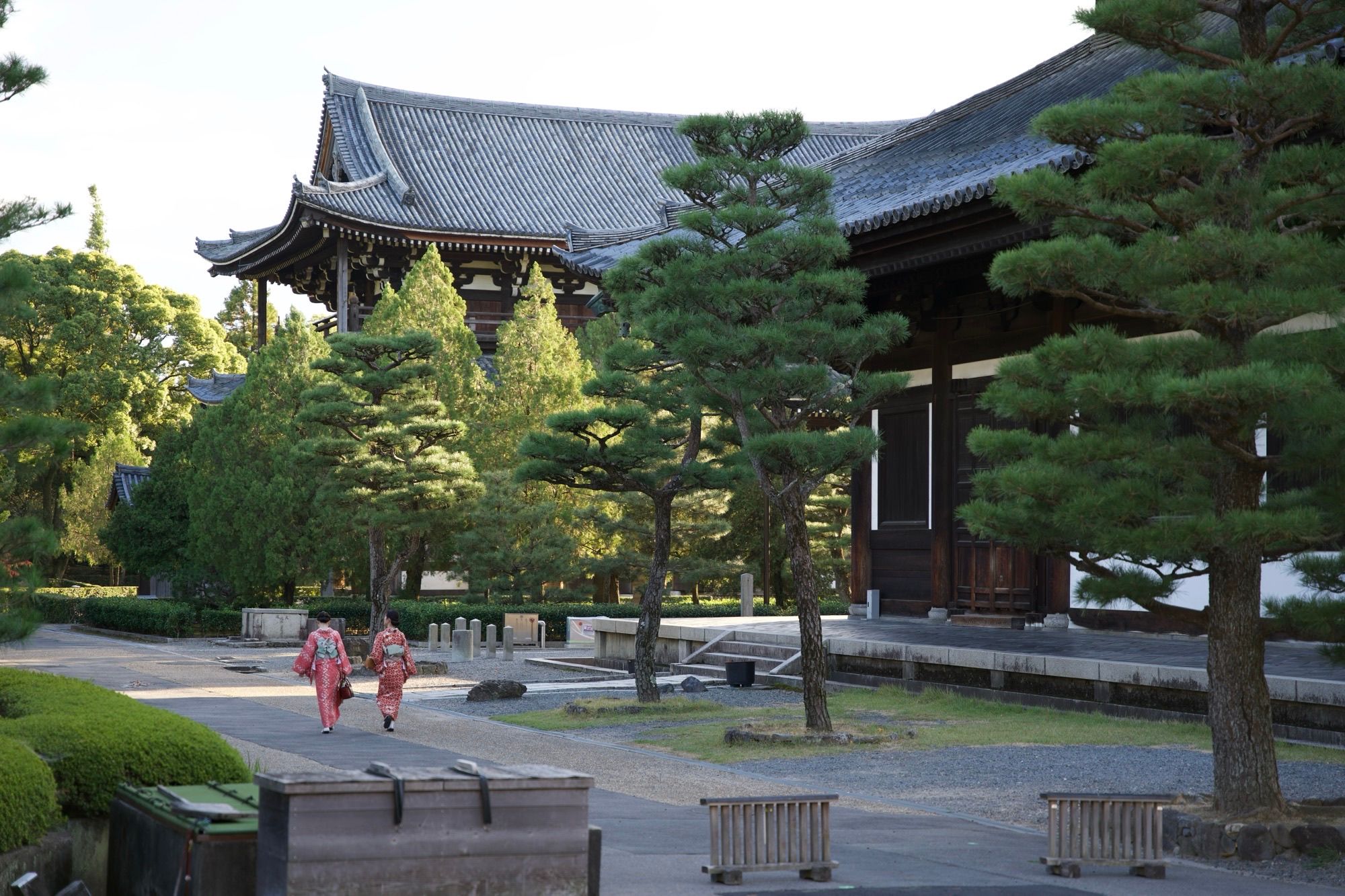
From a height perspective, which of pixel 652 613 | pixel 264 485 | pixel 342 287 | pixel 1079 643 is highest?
pixel 342 287

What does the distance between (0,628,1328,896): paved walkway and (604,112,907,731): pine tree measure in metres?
2.96

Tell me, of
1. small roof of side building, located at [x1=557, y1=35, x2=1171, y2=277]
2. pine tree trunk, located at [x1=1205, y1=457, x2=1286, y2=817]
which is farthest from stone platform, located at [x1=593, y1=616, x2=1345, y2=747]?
small roof of side building, located at [x1=557, y1=35, x2=1171, y2=277]

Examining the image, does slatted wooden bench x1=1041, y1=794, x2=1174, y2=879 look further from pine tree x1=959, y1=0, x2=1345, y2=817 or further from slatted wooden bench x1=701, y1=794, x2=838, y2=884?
slatted wooden bench x1=701, y1=794, x2=838, y2=884

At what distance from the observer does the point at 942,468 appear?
70.5 feet

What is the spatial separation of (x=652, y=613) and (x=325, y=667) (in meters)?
4.39

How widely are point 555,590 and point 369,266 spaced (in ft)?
46.0

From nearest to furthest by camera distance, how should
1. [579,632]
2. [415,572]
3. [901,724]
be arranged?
1. [901,724]
2. [579,632]
3. [415,572]

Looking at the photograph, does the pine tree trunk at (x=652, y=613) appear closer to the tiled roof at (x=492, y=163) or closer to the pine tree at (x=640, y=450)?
the pine tree at (x=640, y=450)

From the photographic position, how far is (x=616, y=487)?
1898cm

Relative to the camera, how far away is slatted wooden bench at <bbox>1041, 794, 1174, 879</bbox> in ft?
28.4

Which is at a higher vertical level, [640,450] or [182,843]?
[640,450]

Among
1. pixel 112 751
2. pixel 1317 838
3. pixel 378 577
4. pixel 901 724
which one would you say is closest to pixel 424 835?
pixel 112 751

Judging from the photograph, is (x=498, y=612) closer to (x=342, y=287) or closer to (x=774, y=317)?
(x=342, y=287)

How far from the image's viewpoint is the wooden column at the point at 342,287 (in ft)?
141
